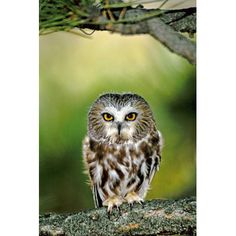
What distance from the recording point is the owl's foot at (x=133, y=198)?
272 centimetres

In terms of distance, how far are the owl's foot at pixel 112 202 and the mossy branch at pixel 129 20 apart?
57 centimetres

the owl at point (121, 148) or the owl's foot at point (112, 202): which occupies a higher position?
the owl at point (121, 148)

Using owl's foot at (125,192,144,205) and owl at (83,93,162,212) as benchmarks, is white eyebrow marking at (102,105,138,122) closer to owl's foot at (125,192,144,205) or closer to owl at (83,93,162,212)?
owl at (83,93,162,212)

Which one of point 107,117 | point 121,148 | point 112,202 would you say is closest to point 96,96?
point 107,117

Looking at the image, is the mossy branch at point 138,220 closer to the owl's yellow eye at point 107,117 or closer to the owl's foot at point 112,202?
the owl's foot at point 112,202

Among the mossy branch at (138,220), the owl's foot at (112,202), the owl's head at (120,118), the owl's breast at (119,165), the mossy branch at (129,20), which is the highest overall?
the mossy branch at (129,20)

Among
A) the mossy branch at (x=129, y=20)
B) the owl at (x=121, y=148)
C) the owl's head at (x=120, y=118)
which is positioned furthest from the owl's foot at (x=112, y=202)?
the mossy branch at (x=129, y=20)

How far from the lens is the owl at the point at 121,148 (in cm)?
270

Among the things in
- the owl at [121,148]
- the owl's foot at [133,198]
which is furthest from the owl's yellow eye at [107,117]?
the owl's foot at [133,198]

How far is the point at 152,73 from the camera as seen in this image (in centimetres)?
273
